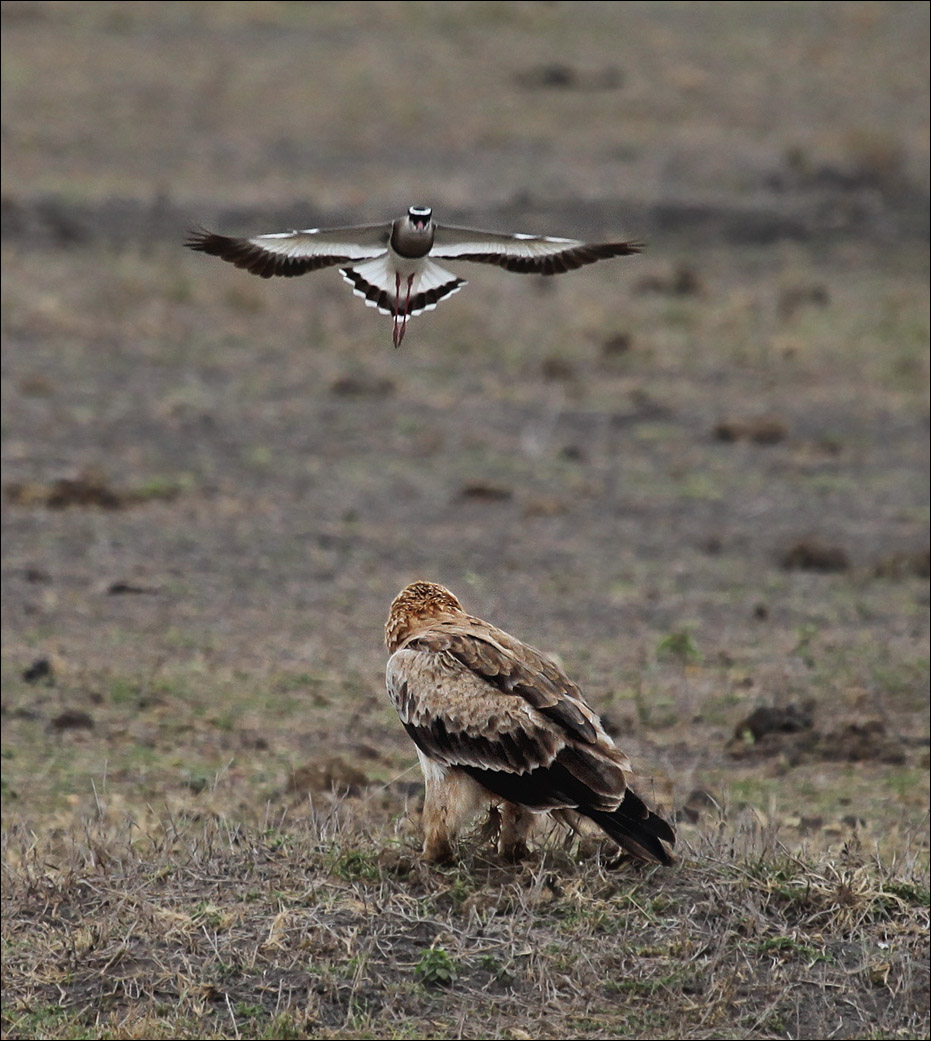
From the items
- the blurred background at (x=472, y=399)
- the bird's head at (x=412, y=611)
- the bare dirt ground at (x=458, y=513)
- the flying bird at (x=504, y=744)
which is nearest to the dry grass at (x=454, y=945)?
the bare dirt ground at (x=458, y=513)

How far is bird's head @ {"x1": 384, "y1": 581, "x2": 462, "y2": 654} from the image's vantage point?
712 centimetres

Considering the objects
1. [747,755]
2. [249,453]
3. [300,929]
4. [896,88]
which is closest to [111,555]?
[249,453]

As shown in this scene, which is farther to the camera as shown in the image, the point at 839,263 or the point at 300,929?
the point at 839,263

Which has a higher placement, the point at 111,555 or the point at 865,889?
the point at 111,555

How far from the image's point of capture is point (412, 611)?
7.16 m

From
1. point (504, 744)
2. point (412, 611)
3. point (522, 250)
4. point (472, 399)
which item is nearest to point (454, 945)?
point (504, 744)

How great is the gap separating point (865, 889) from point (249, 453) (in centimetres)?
1055

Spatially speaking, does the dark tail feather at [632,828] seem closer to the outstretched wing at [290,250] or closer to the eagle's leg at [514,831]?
the eagle's leg at [514,831]

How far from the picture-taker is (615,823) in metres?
6.46

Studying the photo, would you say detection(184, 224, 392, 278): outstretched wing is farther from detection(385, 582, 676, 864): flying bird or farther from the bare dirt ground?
the bare dirt ground

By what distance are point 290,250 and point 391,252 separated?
312 millimetres

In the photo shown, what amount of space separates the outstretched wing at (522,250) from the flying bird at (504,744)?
179cm

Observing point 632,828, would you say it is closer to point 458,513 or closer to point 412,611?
point 412,611

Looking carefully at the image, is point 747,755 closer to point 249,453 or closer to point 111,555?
point 111,555
